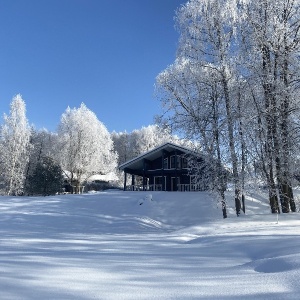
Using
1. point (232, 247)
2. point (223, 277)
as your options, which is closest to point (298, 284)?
point (223, 277)

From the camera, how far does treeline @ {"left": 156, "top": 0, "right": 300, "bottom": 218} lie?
13836 millimetres

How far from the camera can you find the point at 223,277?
166 inches

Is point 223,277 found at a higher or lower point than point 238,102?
lower

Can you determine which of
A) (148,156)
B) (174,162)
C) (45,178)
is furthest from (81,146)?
(174,162)

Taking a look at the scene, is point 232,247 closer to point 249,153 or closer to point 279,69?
point 249,153

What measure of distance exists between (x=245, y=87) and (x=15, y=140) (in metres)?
29.5

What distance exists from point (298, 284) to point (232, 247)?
3368 mm

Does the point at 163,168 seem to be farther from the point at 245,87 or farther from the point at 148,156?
the point at 245,87

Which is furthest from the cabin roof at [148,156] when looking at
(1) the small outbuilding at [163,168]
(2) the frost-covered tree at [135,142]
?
(2) the frost-covered tree at [135,142]

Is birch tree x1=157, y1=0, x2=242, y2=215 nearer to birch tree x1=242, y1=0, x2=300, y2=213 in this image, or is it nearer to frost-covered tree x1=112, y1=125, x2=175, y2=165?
birch tree x1=242, y1=0, x2=300, y2=213

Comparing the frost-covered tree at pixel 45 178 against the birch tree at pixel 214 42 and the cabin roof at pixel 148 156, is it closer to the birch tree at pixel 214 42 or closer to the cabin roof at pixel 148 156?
the cabin roof at pixel 148 156

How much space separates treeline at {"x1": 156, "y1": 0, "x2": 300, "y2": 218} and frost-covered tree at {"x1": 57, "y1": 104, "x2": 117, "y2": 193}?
23.4 meters

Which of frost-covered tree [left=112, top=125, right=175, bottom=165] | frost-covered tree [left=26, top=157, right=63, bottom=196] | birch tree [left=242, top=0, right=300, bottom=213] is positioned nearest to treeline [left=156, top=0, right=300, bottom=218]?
birch tree [left=242, top=0, right=300, bottom=213]

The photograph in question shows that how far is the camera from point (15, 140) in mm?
35781
